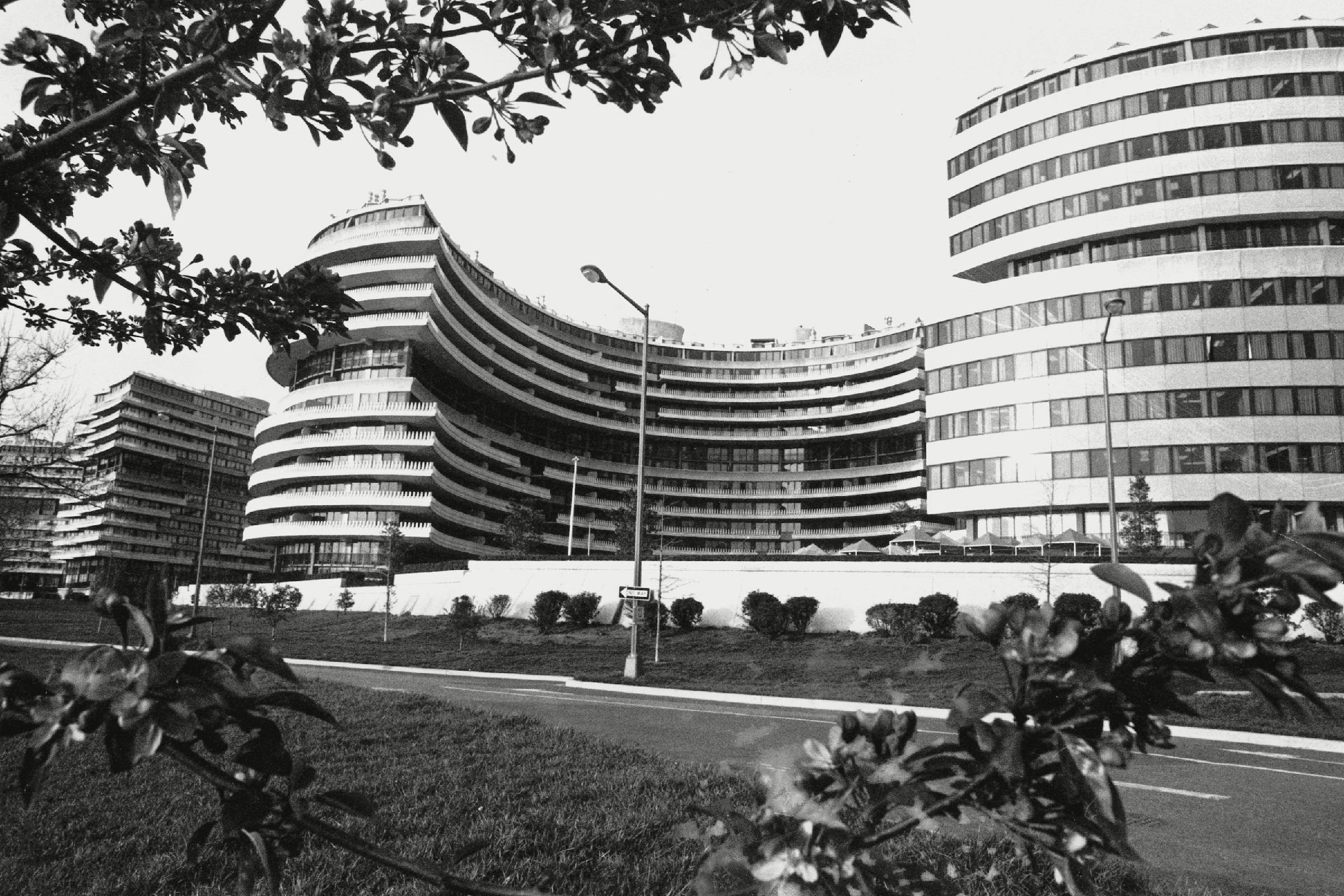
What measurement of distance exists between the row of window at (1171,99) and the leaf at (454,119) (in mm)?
55384

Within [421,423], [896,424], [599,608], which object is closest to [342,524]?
[421,423]

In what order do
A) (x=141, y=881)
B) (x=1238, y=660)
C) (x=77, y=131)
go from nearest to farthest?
(x=1238, y=660), (x=77, y=131), (x=141, y=881)

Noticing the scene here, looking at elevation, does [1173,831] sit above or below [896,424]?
below

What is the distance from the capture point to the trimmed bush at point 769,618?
29922 millimetres

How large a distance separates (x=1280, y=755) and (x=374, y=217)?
70529mm

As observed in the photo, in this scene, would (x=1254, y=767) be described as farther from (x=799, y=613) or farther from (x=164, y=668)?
(x=799, y=613)

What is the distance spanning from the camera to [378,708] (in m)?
10.0

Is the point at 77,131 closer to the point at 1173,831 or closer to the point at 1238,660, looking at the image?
the point at 1238,660

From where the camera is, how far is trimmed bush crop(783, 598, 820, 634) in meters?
30.5

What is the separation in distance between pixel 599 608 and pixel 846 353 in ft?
214

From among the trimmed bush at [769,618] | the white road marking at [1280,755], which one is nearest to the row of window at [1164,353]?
Answer: the trimmed bush at [769,618]

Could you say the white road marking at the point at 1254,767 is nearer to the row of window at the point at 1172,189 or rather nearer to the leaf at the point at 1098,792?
the leaf at the point at 1098,792

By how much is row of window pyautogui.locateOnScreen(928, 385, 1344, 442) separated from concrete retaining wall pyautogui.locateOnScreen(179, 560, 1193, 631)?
11.5m

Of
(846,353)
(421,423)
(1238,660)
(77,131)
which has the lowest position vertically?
(1238,660)
